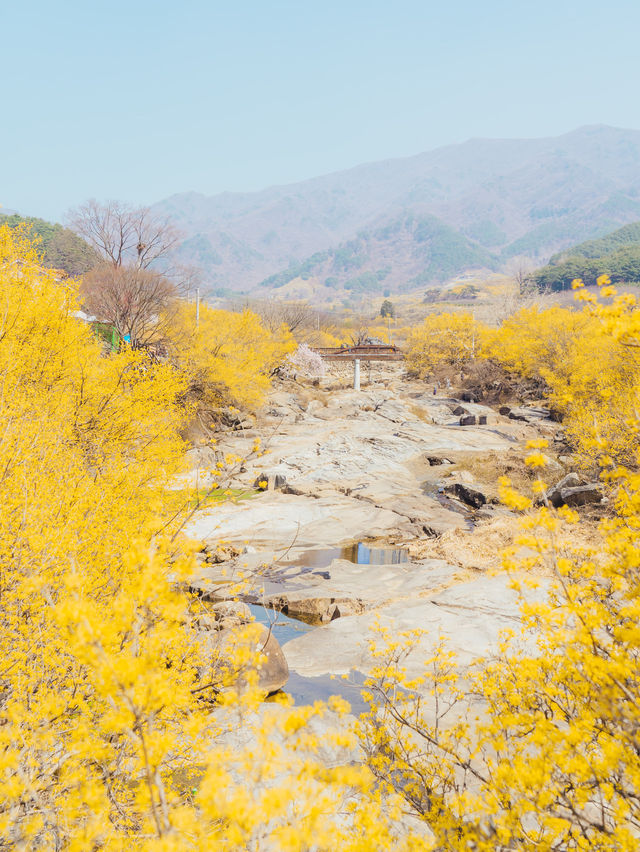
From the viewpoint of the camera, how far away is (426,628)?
9.65 m

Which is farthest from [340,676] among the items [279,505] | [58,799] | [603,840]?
[279,505]

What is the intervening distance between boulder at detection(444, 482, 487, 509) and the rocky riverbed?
0.16 ft

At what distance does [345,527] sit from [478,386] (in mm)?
29197

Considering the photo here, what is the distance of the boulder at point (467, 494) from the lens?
60.7 ft

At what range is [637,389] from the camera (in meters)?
4.66

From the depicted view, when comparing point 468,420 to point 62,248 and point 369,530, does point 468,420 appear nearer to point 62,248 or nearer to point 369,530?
point 369,530

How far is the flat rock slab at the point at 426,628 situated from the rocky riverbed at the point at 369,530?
0.03 meters

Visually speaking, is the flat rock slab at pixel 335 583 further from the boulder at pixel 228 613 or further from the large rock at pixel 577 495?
the large rock at pixel 577 495

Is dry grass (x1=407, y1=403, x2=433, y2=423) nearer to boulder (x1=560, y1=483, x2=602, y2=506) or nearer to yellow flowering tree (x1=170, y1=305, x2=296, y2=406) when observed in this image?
yellow flowering tree (x1=170, y1=305, x2=296, y2=406)

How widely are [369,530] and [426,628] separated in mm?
6758

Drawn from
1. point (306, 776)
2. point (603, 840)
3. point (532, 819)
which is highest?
point (306, 776)

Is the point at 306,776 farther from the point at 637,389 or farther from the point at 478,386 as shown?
the point at 478,386

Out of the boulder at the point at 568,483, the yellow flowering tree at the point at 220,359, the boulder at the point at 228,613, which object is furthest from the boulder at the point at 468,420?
the boulder at the point at 228,613

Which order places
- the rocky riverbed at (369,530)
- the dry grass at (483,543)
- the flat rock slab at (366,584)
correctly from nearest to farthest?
1. the rocky riverbed at (369,530)
2. the flat rock slab at (366,584)
3. the dry grass at (483,543)
